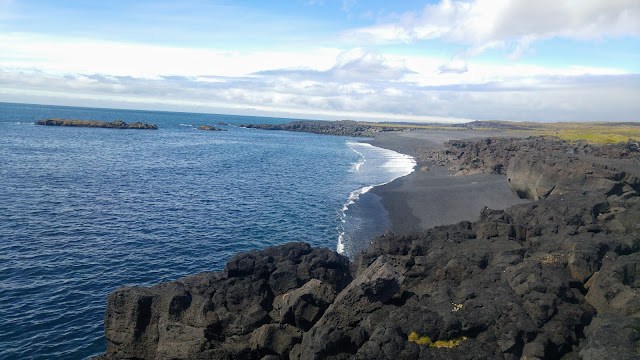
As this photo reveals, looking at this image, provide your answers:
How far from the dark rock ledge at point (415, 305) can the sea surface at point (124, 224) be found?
20.1ft

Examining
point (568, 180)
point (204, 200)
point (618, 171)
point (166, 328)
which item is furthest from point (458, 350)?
point (204, 200)

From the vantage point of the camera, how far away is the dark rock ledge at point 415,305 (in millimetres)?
12281

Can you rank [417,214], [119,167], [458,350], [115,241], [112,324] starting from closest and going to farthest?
[458,350]
[112,324]
[115,241]
[417,214]
[119,167]

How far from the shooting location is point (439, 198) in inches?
1820

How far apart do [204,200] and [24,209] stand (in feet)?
53.3

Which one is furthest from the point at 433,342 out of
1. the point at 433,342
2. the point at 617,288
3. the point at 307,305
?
the point at 617,288

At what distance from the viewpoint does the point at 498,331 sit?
1253cm

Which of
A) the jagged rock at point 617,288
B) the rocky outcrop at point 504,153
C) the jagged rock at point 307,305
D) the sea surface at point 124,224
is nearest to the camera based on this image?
the jagged rock at point 617,288

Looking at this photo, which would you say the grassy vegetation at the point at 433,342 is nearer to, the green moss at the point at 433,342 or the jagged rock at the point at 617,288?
the green moss at the point at 433,342

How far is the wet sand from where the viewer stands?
38250 millimetres

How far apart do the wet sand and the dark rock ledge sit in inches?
636

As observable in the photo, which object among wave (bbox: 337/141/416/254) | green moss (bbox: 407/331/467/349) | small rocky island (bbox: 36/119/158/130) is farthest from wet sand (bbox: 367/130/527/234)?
small rocky island (bbox: 36/119/158/130)

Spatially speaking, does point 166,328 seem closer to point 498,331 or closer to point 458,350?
point 458,350

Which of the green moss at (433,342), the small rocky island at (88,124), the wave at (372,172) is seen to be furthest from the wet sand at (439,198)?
the small rocky island at (88,124)
